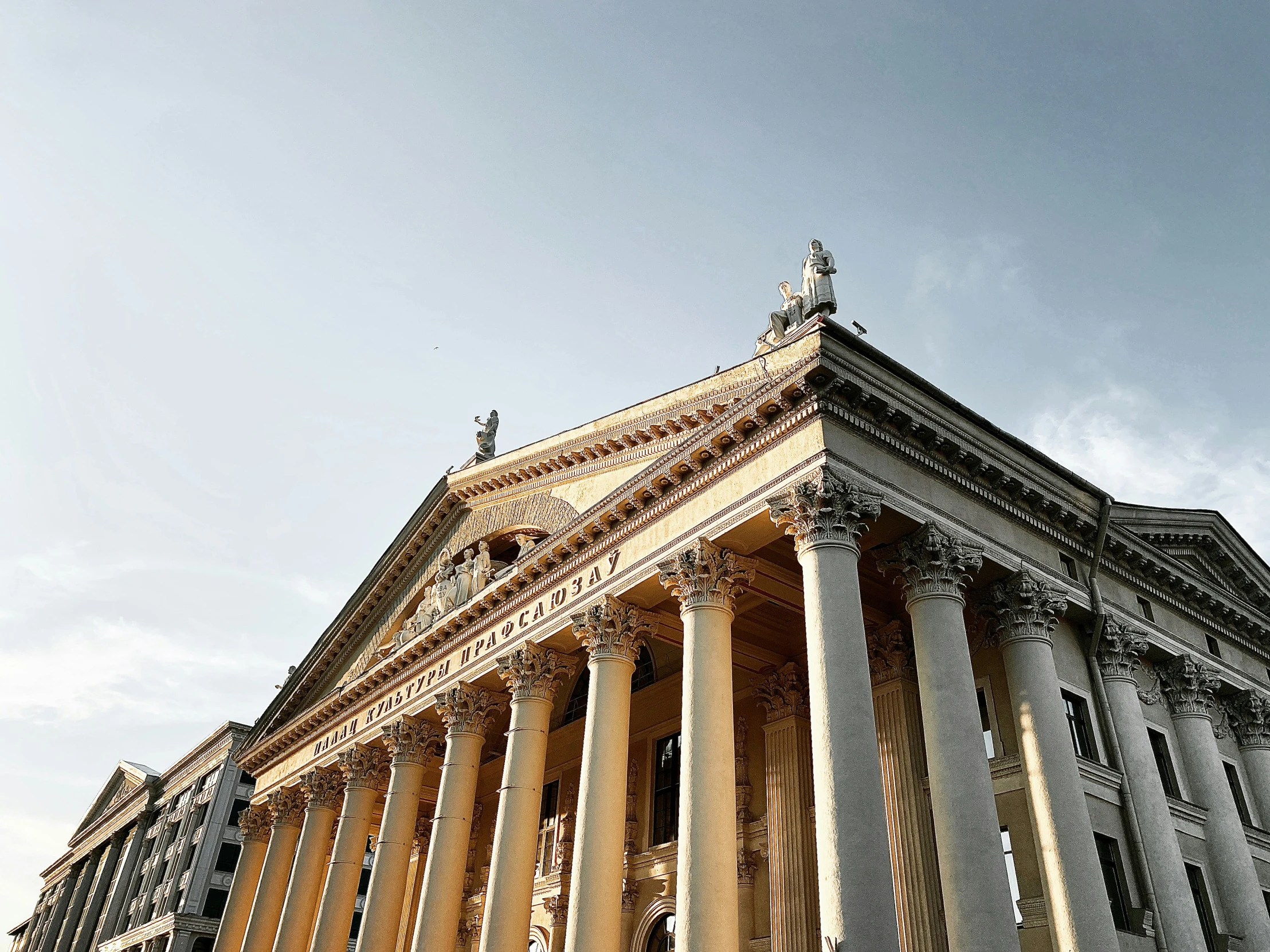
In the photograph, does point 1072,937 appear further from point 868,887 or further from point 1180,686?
point 1180,686

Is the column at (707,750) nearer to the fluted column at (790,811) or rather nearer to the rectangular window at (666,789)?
the fluted column at (790,811)

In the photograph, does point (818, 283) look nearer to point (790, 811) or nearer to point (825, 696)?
point (825, 696)

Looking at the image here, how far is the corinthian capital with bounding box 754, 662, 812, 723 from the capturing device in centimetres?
1961

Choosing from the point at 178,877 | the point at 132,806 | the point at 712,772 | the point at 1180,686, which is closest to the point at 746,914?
the point at 712,772

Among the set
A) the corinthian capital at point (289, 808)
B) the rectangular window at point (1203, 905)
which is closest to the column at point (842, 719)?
the rectangular window at point (1203, 905)

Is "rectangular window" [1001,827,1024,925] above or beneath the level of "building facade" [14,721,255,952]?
beneath

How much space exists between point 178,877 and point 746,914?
37.1m

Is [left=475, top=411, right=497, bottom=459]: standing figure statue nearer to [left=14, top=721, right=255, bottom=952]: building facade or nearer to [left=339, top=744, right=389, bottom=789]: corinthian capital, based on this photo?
[left=339, top=744, right=389, bottom=789]: corinthian capital

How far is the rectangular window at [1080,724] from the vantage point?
16.4 meters

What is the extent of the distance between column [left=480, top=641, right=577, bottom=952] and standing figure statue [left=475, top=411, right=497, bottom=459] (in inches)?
338

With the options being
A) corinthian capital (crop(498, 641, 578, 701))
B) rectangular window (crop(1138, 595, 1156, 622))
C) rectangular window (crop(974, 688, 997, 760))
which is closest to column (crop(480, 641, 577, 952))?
corinthian capital (crop(498, 641, 578, 701))

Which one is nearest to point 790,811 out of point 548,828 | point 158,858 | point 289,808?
point 548,828

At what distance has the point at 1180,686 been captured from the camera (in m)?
19.1

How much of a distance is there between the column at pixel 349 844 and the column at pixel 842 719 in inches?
587
